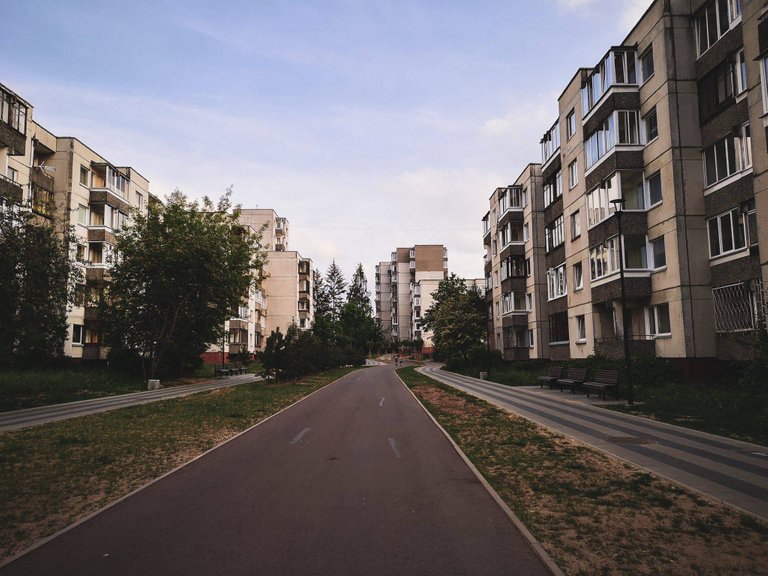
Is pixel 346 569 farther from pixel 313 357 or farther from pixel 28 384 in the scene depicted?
pixel 313 357

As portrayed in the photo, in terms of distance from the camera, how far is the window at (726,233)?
19578mm

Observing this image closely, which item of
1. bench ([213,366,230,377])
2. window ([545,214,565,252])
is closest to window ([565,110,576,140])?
window ([545,214,565,252])

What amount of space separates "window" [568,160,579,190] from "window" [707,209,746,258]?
37.0ft

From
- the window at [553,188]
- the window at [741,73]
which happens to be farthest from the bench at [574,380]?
the window at [553,188]

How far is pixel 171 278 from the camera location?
3403cm

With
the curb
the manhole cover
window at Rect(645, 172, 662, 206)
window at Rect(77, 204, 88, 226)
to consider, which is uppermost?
window at Rect(77, 204, 88, 226)

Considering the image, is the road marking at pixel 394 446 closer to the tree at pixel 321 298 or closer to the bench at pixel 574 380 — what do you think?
the bench at pixel 574 380

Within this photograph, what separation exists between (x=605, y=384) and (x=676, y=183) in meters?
8.79

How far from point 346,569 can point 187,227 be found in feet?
112

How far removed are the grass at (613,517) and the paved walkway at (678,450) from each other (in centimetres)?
47

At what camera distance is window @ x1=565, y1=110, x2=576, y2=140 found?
A: 106ft

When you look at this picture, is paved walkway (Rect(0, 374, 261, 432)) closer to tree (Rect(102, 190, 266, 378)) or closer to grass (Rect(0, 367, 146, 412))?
grass (Rect(0, 367, 146, 412))

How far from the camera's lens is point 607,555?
517 centimetres

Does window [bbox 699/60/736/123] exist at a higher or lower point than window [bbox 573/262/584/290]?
higher
